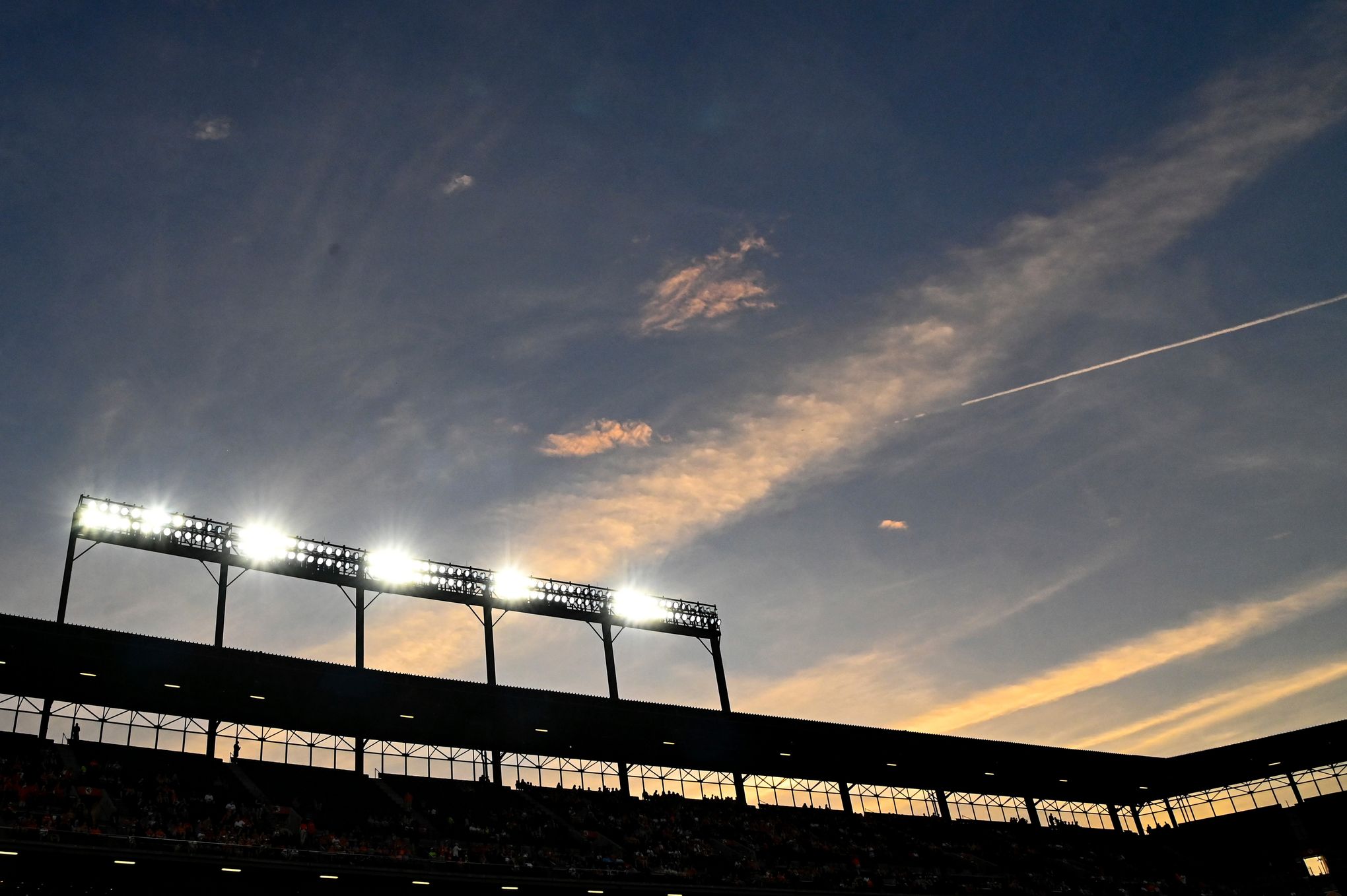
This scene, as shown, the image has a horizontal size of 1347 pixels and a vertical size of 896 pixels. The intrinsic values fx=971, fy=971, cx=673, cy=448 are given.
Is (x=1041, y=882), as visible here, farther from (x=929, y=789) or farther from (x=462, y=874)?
(x=462, y=874)

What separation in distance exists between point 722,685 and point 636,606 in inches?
349

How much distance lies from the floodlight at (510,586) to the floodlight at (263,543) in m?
12.7

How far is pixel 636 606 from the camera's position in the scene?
68.0 metres

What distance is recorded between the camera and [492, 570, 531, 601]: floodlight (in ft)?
201

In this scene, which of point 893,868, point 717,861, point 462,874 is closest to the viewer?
point 462,874

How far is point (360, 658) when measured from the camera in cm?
5425

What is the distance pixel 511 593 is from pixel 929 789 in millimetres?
41212

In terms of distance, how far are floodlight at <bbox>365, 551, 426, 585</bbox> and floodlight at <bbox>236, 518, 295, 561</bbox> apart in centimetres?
468

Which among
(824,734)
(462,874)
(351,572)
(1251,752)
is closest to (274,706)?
(351,572)

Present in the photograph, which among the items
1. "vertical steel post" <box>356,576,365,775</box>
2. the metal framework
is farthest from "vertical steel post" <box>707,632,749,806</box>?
"vertical steel post" <box>356,576,365,775</box>

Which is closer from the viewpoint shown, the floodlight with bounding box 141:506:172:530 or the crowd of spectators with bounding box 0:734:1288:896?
the crowd of spectators with bounding box 0:734:1288:896

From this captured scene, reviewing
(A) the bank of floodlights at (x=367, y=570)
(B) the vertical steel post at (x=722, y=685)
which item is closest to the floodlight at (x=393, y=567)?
(A) the bank of floodlights at (x=367, y=570)

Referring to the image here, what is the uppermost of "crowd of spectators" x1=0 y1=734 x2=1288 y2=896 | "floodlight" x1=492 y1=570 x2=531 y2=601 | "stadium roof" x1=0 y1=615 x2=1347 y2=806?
"floodlight" x1=492 y1=570 x2=531 y2=601

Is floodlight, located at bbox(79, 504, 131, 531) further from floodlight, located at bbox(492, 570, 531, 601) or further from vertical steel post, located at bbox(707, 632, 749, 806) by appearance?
vertical steel post, located at bbox(707, 632, 749, 806)
